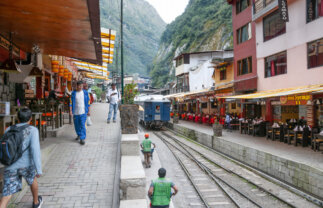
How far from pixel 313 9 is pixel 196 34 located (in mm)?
39587

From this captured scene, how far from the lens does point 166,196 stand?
176 inches

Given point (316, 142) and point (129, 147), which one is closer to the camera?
point (129, 147)

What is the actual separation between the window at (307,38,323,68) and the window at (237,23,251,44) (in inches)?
280

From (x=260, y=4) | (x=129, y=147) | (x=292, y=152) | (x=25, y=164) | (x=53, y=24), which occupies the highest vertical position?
(x=260, y=4)

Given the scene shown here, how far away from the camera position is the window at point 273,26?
51.7 ft

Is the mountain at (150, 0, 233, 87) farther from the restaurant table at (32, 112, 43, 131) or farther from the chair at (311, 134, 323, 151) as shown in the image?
the restaurant table at (32, 112, 43, 131)

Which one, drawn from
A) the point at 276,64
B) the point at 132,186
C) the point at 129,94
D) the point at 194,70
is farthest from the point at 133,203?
the point at 194,70

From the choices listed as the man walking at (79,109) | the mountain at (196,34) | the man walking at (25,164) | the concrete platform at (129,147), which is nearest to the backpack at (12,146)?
the man walking at (25,164)

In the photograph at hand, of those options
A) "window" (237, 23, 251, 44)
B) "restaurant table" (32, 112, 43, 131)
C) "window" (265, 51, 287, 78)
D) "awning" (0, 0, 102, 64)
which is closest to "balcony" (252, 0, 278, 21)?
"window" (237, 23, 251, 44)

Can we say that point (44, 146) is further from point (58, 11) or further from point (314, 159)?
point (314, 159)

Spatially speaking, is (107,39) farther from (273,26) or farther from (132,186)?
(273,26)

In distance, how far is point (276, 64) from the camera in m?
16.7

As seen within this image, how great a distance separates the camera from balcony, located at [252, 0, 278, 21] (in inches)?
621

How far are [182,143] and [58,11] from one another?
14.8m
